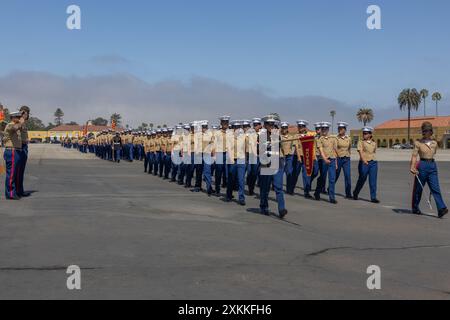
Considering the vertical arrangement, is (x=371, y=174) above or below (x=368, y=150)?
below

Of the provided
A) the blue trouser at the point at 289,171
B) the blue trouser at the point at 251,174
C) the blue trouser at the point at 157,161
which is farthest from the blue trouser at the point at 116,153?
the blue trouser at the point at 251,174

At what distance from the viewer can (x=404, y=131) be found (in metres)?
118

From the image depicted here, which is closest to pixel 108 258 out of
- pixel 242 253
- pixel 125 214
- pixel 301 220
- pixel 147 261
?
pixel 147 261

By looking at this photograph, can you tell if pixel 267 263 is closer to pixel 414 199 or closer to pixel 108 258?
pixel 108 258

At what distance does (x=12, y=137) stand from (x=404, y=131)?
114535 millimetres

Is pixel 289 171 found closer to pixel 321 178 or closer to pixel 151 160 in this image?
pixel 321 178

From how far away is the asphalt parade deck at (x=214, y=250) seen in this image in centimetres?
536

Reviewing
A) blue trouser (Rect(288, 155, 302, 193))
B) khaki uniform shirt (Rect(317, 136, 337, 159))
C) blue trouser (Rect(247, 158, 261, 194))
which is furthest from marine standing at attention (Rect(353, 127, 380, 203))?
blue trouser (Rect(247, 158, 261, 194))

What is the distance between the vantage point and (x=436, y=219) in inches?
419

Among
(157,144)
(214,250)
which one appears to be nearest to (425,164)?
(214,250)

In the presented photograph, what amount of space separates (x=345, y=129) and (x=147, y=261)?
9717 mm

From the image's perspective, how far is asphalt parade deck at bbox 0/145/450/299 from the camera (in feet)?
17.6

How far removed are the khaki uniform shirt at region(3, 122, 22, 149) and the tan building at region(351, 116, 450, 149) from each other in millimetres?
99242
